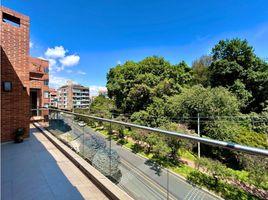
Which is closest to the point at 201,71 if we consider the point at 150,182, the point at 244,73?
the point at 244,73

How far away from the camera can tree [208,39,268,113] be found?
17.9 meters

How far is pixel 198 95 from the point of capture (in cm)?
1325

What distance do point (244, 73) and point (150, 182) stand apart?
67.8 ft

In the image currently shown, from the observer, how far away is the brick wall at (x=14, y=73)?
14.5 feet

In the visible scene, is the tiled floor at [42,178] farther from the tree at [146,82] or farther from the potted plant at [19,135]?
the tree at [146,82]

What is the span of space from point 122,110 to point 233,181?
66.9 ft

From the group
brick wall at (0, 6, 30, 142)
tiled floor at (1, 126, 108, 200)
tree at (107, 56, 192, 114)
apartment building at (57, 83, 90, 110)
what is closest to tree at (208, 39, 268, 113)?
tree at (107, 56, 192, 114)

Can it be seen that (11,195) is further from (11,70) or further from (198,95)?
(198,95)

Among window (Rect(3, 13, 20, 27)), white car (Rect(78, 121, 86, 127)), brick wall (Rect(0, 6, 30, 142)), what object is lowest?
white car (Rect(78, 121, 86, 127))

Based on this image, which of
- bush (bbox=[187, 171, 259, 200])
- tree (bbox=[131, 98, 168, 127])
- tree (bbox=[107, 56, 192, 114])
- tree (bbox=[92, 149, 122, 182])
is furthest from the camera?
tree (bbox=[107, 56, 192, 114])

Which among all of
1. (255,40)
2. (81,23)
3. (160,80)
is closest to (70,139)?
(81,23)

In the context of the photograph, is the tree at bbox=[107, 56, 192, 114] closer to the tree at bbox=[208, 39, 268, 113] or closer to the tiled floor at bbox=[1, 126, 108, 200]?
the tree at bbox=[208, 39, 268, 113]

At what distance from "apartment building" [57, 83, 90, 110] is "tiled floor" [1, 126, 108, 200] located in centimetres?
5521

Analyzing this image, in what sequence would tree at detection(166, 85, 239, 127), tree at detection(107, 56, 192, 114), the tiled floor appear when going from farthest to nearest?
tree at detection(107, 56, 192, 114) → tree at detection(166, 85, 239, 127) → the tiled floor
